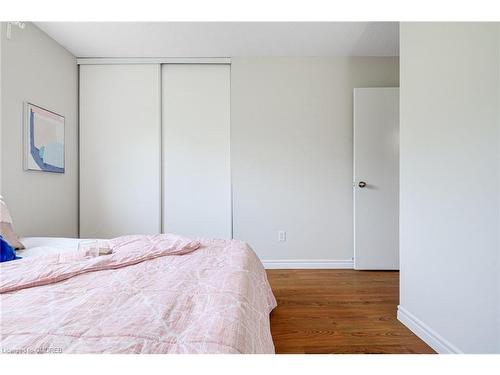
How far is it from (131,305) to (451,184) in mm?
1598

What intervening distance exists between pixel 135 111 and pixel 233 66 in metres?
1.21

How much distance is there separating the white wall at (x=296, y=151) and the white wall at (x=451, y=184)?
1.21m

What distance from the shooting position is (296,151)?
3094 mm

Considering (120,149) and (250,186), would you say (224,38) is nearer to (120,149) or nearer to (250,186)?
(250,186)

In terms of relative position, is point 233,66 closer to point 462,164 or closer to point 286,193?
point 286,193

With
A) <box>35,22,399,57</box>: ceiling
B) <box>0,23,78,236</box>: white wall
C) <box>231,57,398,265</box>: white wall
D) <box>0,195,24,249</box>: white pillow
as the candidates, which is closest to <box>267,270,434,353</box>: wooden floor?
<box>231,57,398,265</box>: white wall

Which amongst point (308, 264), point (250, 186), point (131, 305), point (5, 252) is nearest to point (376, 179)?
point (308, 264)

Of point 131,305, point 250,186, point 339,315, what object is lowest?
point 339,315

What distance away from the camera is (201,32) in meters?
2.59

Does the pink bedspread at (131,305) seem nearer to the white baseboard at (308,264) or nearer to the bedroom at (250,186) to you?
the bedroom at (250,186)

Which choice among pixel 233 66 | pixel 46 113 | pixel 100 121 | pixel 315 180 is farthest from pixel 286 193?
pixel 46 113

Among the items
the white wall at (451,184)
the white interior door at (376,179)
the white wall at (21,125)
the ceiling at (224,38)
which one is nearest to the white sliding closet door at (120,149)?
the white wall at (21,125)

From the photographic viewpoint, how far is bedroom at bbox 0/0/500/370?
3.32 feet

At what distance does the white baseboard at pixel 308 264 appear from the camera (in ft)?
10.1
